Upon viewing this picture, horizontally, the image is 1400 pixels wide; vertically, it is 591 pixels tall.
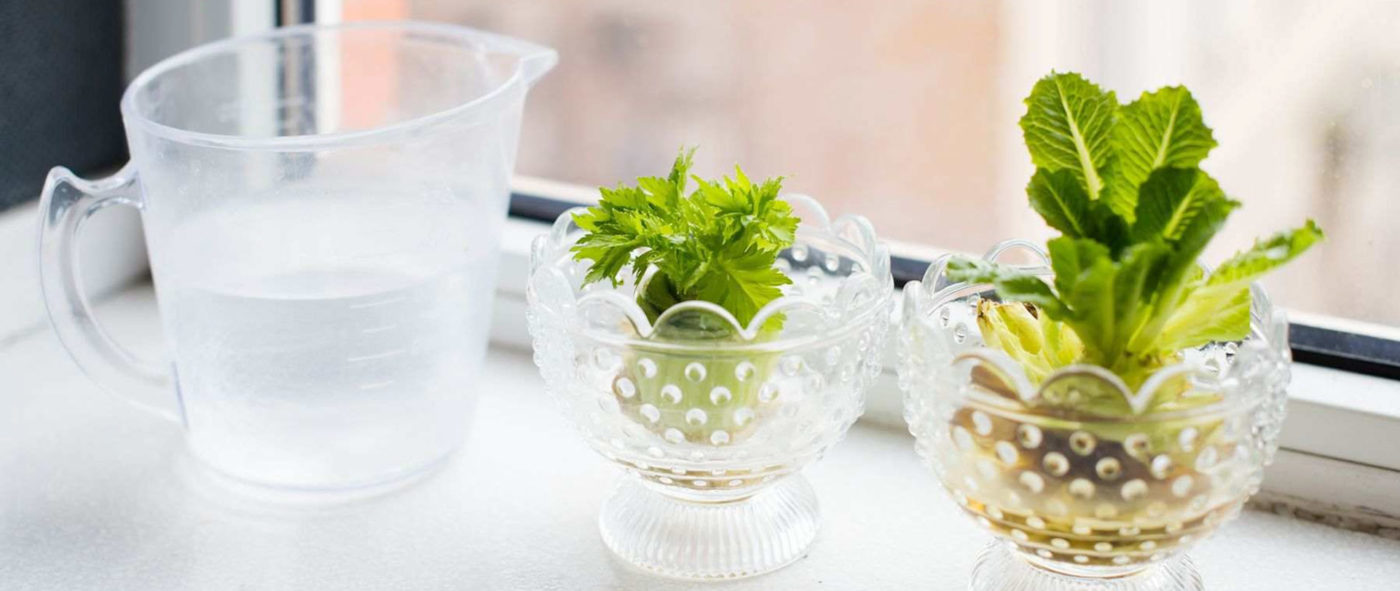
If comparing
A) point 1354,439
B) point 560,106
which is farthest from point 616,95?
point 1354,439

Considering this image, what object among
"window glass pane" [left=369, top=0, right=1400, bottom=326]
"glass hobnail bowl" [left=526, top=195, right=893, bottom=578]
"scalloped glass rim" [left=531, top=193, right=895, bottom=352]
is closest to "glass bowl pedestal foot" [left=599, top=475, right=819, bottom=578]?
"glass hobnail bowl" [left=526, top=195, right=893, bottom=578]

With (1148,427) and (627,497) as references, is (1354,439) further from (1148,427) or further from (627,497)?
(627,497)

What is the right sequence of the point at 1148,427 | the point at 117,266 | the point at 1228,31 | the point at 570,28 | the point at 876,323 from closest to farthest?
the point at 1148,427 < the point at 876,323 < the point at 1228,31 < the point at 117,266 < the point at 570,28

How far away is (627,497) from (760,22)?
46cm

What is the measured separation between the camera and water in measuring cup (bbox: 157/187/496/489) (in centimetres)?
70

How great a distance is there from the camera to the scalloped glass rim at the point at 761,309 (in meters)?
0.59

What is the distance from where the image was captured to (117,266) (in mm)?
967

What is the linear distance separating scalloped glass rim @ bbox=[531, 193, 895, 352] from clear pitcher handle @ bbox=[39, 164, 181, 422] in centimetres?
21

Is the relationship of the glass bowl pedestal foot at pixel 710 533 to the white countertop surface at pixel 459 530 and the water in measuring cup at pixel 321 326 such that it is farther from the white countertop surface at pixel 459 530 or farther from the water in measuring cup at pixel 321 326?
the water in measuring cup at pixel 321 326

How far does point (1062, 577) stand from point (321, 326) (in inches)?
14.1

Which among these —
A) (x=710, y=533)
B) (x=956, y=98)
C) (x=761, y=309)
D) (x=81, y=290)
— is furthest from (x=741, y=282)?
(x=956, y=98)

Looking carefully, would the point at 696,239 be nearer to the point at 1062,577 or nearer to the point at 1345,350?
the point at 1062,577

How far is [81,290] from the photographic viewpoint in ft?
2.39

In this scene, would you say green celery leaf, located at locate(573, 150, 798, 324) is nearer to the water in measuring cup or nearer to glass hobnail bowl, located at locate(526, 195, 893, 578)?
glass hobnail bowl, located at locate(526, 195, 893, 578)
